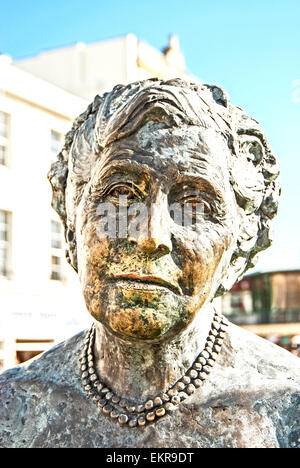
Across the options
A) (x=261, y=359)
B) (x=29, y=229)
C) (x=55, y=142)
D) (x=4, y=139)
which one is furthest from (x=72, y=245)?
(x=55, y=142)

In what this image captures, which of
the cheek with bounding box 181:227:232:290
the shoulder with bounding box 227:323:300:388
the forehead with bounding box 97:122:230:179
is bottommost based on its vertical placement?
the shoulder with bounding box 227:323:300:388

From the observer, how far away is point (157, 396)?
1.99 meters

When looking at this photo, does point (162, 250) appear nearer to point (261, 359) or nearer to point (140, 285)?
point (140, 285)

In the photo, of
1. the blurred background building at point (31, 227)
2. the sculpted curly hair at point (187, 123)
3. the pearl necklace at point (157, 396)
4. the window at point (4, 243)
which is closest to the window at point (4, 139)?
the blurred background building at point (31, 227)

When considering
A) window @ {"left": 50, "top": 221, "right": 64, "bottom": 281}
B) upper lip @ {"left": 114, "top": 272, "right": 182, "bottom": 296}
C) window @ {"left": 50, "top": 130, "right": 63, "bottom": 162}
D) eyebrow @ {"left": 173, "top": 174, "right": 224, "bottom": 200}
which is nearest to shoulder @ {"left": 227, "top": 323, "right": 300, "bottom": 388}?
upper lip @ {"left": 114, "top": 272, "right": 182, "bottom": 296}

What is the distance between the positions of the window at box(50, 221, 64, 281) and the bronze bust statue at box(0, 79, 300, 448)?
1402cm

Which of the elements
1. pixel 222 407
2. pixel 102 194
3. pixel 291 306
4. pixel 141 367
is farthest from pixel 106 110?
pixel 291 306

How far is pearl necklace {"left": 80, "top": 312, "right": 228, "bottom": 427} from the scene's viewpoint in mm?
1955

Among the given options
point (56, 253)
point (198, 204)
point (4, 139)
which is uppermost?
point (4, 139)

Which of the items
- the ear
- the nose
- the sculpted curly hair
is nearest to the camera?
the nose

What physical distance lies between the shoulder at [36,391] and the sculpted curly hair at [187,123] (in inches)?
13.2

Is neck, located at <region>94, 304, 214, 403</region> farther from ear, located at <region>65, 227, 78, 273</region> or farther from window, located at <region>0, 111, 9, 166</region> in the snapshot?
window, located at <region>0, 111, 9, 166</region>
